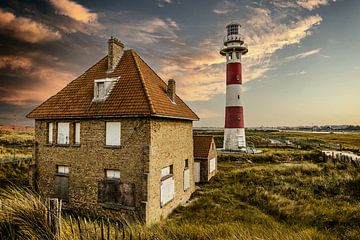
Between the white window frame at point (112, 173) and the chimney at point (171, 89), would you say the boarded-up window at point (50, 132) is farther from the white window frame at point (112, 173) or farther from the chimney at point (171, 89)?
the chimney at point (171, 89)

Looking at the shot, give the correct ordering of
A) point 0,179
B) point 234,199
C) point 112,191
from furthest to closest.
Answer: point 0,179, point 234,199, point 112,191

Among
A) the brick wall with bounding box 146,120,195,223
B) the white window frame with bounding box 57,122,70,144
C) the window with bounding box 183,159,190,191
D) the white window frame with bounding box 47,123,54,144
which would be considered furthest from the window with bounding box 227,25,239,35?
the white window frame with bounding box 47,123,54,144

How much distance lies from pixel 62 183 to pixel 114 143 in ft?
13.8

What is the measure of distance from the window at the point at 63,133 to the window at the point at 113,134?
2.84 metres

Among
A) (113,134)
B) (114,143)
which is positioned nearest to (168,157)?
(114,143)

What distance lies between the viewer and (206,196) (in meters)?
16.7

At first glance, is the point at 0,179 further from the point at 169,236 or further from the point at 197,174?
the point at 169,236

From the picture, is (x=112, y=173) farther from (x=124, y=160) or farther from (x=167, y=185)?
(x=167, y=185)

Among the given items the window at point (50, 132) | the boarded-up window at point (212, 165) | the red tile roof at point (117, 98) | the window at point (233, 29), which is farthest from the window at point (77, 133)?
the window at point (233, 29)

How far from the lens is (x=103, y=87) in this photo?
1381cm

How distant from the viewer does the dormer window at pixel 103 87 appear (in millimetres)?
13539

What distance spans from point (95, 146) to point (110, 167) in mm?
1442

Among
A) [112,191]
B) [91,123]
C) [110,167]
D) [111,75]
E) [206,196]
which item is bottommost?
[206,196]

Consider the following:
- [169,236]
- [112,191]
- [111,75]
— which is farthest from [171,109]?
[169,236]
